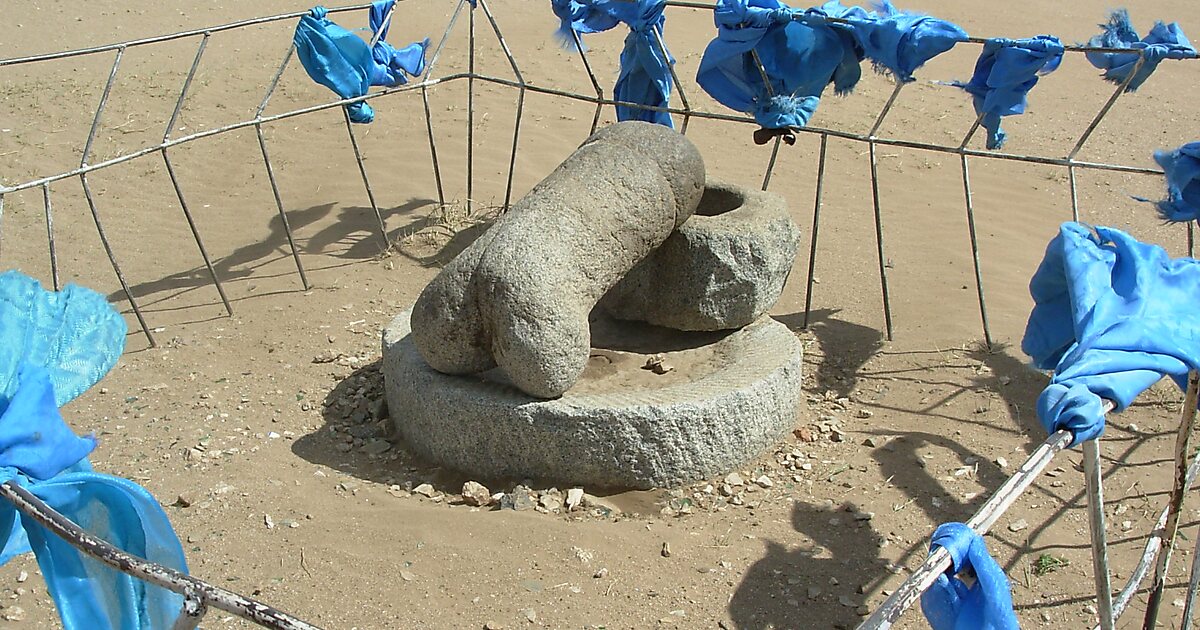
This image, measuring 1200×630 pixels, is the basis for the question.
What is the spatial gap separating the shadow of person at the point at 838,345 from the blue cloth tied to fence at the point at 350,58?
2.82 m

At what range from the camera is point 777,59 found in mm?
5492

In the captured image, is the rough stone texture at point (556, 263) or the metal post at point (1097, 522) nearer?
the metal post at point (1097, 522)

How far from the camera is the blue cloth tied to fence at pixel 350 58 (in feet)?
20.4

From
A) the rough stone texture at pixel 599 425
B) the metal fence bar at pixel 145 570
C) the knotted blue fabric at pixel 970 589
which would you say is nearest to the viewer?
the metal fence bar at pixel 145 570

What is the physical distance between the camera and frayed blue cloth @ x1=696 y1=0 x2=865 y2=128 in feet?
17.5

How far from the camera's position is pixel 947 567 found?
6.71 ft

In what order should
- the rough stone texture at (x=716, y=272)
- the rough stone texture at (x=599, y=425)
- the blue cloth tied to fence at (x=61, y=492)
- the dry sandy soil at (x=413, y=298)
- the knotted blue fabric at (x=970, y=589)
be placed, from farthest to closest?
the rough stone texture at (x=716, y=272) → the rough stone texture at (x=599, y=425) → the dry sandy soil at (x=413, y=298) → the blue cloth tied to fence at (x=61, y=492) → the knotted blue fabric at (x=970, y=589)

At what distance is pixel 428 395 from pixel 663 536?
111cm

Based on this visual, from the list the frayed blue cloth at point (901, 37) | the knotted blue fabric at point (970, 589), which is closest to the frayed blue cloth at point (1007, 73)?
the frayed blue cloth at point (901, 37)

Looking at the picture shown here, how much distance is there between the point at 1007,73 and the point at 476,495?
3076 millimetres

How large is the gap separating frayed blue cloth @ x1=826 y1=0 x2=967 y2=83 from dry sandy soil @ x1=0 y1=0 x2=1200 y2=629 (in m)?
1.45

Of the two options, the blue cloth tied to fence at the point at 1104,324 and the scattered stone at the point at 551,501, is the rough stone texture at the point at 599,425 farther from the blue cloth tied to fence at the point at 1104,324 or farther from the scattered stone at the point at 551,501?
the blue cloth tied to fence at the point at 1104,324

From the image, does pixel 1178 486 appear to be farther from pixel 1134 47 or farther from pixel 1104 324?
pixel 1134 47

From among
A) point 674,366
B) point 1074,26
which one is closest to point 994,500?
point 674,366
